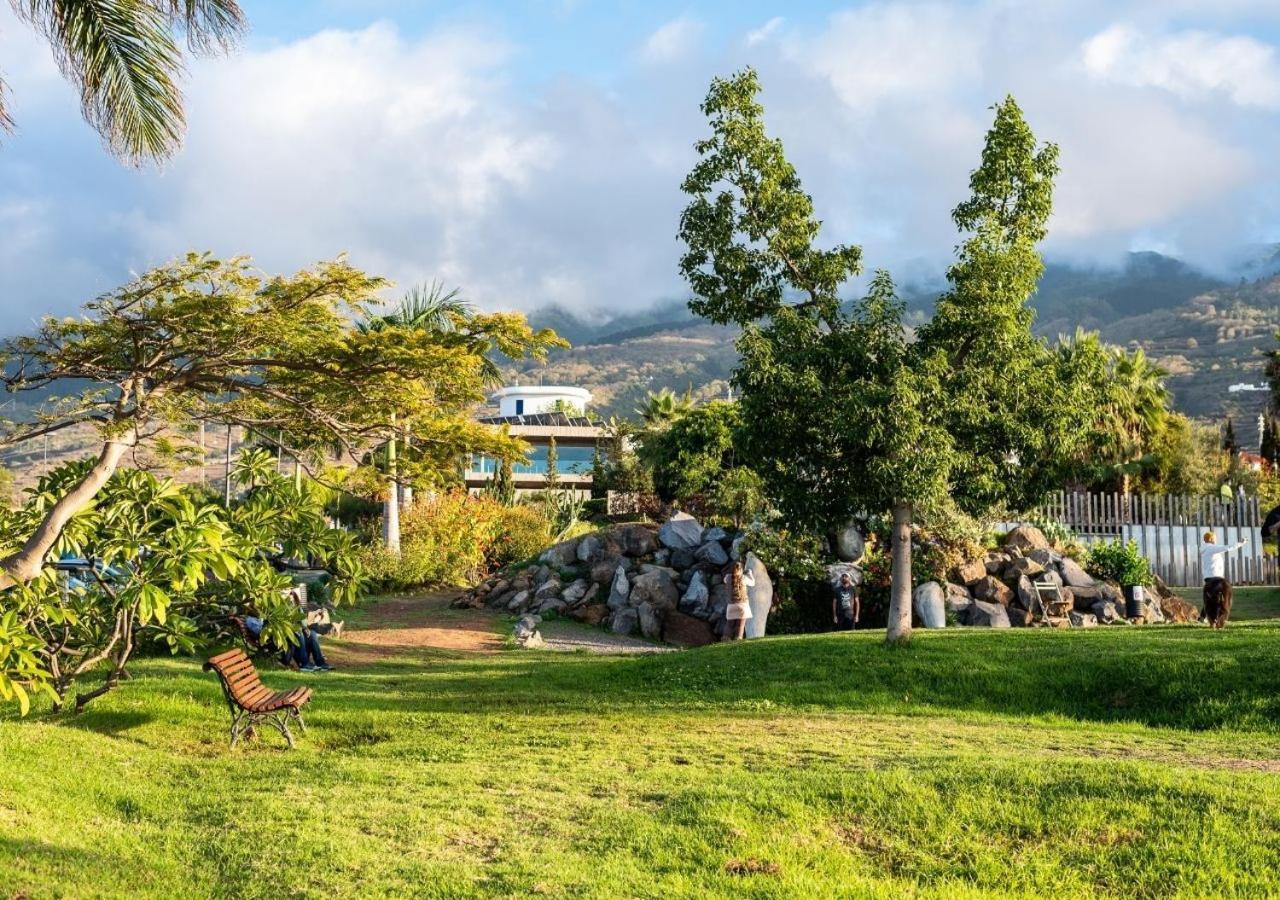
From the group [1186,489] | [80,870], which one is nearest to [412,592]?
[80,870]

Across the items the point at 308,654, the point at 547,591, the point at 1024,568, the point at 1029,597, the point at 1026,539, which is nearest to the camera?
the point at 308,654

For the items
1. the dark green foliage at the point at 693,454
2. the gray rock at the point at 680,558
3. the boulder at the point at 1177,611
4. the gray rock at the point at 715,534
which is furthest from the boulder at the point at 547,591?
the dark green foliage at the point at 693,454

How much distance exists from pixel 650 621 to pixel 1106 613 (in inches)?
351

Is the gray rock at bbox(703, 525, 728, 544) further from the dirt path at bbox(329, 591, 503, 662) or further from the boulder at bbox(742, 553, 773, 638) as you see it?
the dirt path at bbox(329, 591, 503, 662)

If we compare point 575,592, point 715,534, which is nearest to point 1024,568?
point 715,534

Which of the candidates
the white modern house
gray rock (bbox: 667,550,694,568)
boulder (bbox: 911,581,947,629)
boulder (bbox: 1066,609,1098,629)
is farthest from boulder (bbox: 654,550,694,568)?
the white modern house

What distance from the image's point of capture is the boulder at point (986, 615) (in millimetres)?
21650

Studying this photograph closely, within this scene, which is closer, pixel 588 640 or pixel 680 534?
pixel 588 640

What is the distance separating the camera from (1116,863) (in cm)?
689

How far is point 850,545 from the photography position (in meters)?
24.3

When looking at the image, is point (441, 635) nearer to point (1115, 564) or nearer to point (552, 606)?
point (552, 606)

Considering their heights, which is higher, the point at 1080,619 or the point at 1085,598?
the point at 1085,598

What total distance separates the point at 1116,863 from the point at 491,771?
4.94 metres

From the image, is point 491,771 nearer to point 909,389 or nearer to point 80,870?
point 80,870
